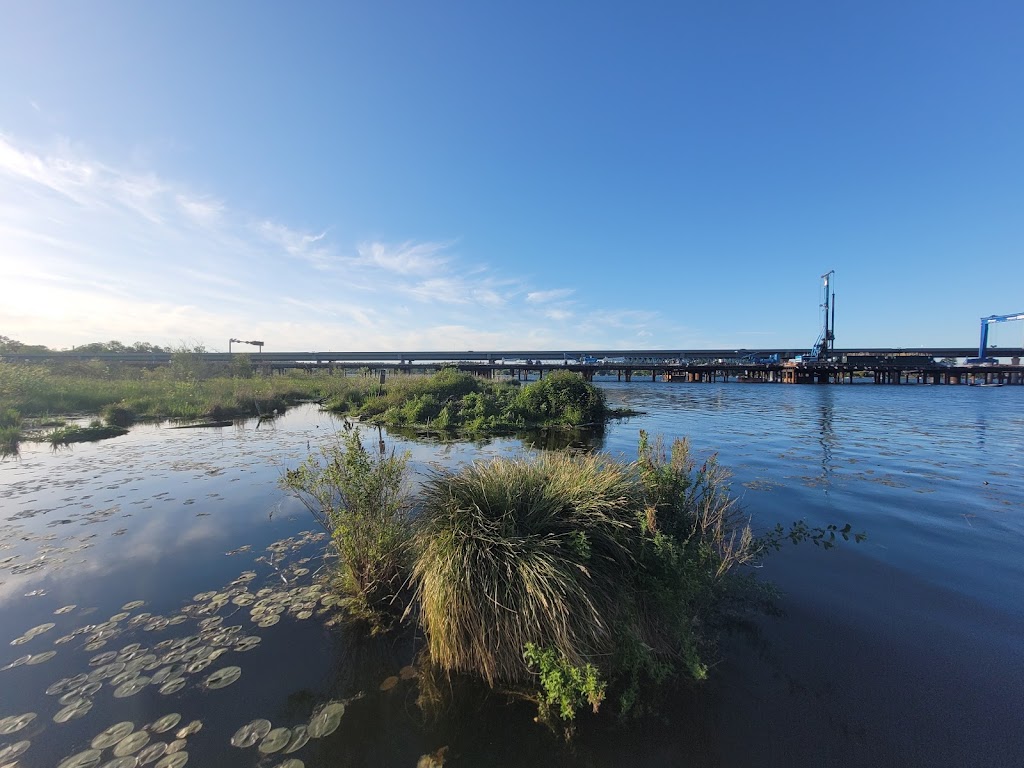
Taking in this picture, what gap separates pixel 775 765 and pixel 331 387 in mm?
33102

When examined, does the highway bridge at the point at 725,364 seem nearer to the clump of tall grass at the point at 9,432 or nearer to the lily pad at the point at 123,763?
the clump of tall grass at the point at 9,432

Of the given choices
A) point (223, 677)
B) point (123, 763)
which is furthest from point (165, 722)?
point (223, 677)

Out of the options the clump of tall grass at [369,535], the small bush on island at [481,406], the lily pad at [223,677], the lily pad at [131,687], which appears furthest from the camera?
the small bush on island at [481,406]

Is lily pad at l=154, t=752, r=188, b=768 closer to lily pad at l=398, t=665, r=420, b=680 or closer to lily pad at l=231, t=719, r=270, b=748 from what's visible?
lily pad at l=231, t=719, r=270, b=748

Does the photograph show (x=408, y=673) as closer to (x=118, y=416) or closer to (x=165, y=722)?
(x=165, y=722)

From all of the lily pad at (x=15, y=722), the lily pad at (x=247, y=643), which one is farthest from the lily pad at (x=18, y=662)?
the lily pad at (x=247, y=643)

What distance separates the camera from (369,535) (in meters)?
4.84

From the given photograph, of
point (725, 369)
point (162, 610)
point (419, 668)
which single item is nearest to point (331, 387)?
point (162, 610)

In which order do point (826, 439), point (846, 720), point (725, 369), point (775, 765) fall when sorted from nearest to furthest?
point (775, 765), point (846, 720), point (826, 439), point (725, 369)

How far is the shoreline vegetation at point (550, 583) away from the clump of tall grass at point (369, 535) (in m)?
0.02

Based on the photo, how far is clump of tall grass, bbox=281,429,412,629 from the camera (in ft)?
15.8

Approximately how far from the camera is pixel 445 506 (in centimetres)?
430

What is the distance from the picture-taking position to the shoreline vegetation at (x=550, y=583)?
3443 millimetres

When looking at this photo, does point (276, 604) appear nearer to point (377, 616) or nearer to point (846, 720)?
point (377, 616)
